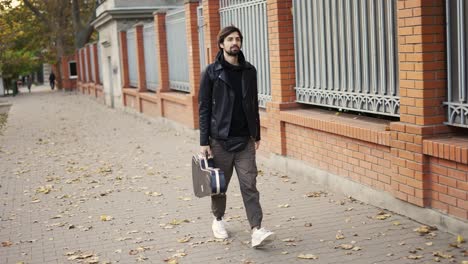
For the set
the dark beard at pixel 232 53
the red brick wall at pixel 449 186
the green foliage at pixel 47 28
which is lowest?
the red brick wall at pixel 449 186

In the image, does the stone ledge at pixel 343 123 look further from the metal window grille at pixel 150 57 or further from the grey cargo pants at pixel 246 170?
the metal window grille at pixel 150 57

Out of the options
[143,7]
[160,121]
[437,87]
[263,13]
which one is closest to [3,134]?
[160,121]

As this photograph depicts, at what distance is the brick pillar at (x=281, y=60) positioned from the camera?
9234 millimetres

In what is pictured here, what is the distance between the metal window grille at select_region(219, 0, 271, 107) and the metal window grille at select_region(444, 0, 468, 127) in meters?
4.50

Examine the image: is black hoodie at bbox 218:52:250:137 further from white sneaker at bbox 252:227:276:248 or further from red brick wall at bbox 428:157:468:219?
red brick wall at bbox 428:157:468:219

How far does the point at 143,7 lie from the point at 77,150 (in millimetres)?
11811

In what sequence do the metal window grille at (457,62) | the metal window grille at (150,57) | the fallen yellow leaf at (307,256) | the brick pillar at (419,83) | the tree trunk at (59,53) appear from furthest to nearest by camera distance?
the tree trunk at (59,53) < the metal window grille at (150,57) < the brick pillar at (419,83) < the metal window grille at (457,62) < the fallen yellow leaf at (307,256)

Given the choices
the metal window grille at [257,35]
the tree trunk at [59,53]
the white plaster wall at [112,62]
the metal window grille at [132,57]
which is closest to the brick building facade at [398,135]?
the metal window grille at [257,35]

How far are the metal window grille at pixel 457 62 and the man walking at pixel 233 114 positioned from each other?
1.69 m

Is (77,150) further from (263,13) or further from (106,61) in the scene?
(106,61)

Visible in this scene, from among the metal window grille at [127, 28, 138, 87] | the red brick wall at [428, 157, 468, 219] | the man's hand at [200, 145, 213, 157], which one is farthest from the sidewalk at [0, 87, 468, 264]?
the metal window grille at [127, 28, 138, 87]

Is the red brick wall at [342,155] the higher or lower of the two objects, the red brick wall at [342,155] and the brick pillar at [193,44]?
the lower

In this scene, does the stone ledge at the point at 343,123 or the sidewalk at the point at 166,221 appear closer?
the sidewalk at the point at 166,221

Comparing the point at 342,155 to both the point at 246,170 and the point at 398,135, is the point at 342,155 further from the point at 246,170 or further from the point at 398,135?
the point at 246,170
